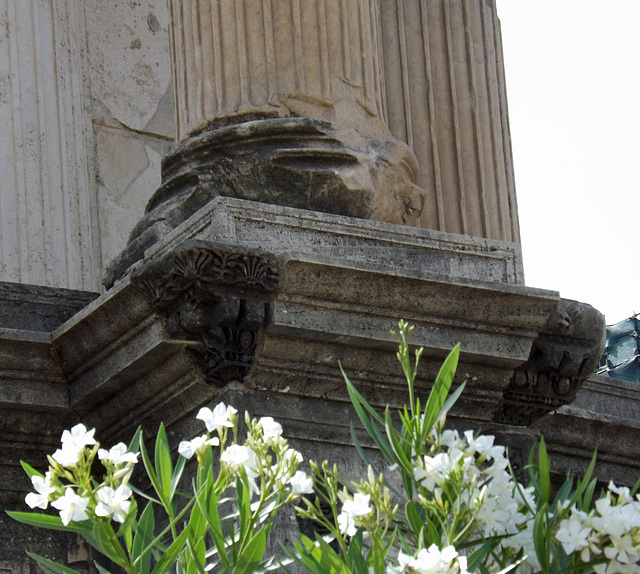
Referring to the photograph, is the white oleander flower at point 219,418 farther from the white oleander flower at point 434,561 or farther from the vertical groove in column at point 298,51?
the vertical groove in column at point 298,51

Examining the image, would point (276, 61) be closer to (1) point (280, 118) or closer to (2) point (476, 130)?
(1) point (280, 118)

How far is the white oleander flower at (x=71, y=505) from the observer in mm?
3156

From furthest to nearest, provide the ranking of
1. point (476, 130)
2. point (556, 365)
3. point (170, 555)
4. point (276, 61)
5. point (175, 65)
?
1. point (476, 130)
2. point (175, 65)
3. point (276, 61)
4. point (556, 365)
5. point (170, 555)

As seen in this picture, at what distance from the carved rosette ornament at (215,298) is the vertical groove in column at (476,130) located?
206 centimetres

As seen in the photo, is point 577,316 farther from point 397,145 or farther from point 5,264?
point 5,264

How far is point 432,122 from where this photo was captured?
6.82 metres

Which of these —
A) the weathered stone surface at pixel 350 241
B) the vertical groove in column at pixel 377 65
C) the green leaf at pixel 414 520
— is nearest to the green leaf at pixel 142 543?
the green leaf at pixel 414 520

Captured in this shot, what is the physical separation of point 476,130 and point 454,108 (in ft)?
0.46

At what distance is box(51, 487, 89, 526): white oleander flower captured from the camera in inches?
124

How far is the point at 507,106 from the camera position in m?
7.06

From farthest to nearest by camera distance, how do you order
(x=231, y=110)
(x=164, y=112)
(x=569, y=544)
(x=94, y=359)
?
(x=164, y=112), (x=231, y=110), (x=94, y=359), (x=569, y=544)

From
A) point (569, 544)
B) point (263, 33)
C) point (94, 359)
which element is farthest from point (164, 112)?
point (569, 544)

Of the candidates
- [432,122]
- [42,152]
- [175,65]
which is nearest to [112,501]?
[175,65]

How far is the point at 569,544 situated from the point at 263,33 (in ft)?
9.47
